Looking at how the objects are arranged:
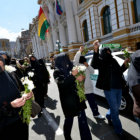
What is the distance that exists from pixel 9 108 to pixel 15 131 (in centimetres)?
41

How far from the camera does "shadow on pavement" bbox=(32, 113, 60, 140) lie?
138 inches

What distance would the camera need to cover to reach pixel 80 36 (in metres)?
21.8

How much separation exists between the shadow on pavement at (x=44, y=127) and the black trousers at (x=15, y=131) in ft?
5.34

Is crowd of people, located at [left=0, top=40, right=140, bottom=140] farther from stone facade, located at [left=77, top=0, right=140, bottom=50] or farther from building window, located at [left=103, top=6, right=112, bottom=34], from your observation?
building window, located at [left=103, top=6, right=112, bottom=34]

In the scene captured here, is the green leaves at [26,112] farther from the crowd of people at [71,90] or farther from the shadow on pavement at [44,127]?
the shadow on pavement at [44,127]

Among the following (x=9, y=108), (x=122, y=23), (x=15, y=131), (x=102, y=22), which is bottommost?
(x=15, y=131)

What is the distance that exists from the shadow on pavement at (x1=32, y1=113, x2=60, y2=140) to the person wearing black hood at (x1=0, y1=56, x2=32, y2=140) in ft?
5.79

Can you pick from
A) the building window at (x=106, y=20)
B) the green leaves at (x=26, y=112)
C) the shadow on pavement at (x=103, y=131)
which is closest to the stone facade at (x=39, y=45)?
the building window at (x=106, y=20)

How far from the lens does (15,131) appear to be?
1.81 metres

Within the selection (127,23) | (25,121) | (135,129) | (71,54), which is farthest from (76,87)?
(71,54)

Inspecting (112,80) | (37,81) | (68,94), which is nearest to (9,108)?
(68,94)

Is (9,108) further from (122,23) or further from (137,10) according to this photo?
(137,10)

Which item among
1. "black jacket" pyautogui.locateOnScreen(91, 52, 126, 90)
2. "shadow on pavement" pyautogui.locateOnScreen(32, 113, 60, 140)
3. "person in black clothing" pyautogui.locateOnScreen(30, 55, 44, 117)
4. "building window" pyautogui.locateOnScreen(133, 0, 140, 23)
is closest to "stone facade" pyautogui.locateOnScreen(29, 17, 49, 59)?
"building window" pyautogui.locateOnScreen(133, 0, 140, 23)

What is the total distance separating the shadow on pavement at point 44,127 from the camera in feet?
11.5
